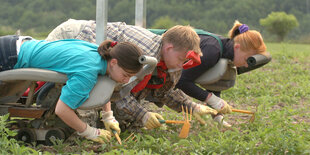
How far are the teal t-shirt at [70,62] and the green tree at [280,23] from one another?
1595 centimetres

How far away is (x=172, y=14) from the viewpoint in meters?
14.8

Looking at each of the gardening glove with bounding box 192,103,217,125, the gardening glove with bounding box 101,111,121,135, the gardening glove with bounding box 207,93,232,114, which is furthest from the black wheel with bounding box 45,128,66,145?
the gardening glove with bounding box 207,93,232,114

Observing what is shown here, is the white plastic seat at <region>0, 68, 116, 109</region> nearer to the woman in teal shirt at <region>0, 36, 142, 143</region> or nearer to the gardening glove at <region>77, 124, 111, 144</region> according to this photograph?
the woman in teal shirt at <region>0, 36, 142, 143</region>

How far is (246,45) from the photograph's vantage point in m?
3.74

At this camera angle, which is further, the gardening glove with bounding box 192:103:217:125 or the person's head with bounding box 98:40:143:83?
the gardening glove with bounding box 192:103:217:125

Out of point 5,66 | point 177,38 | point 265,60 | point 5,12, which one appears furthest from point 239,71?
point 5,12

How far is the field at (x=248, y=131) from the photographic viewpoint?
8.82 ft

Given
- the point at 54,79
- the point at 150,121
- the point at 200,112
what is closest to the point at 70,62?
the point at 54,79

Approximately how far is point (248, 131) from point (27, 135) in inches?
68.9

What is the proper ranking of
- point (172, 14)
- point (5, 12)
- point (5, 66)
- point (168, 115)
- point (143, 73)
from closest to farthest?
point (5, 66), point (143, 73), point (168, 115), point (5, 12), point (172, 14)

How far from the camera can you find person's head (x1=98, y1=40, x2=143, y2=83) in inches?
107

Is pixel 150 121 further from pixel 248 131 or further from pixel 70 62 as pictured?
pixel 248 131

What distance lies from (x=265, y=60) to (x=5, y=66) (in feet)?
6.80

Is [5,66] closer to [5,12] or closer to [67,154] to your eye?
[67,154]
